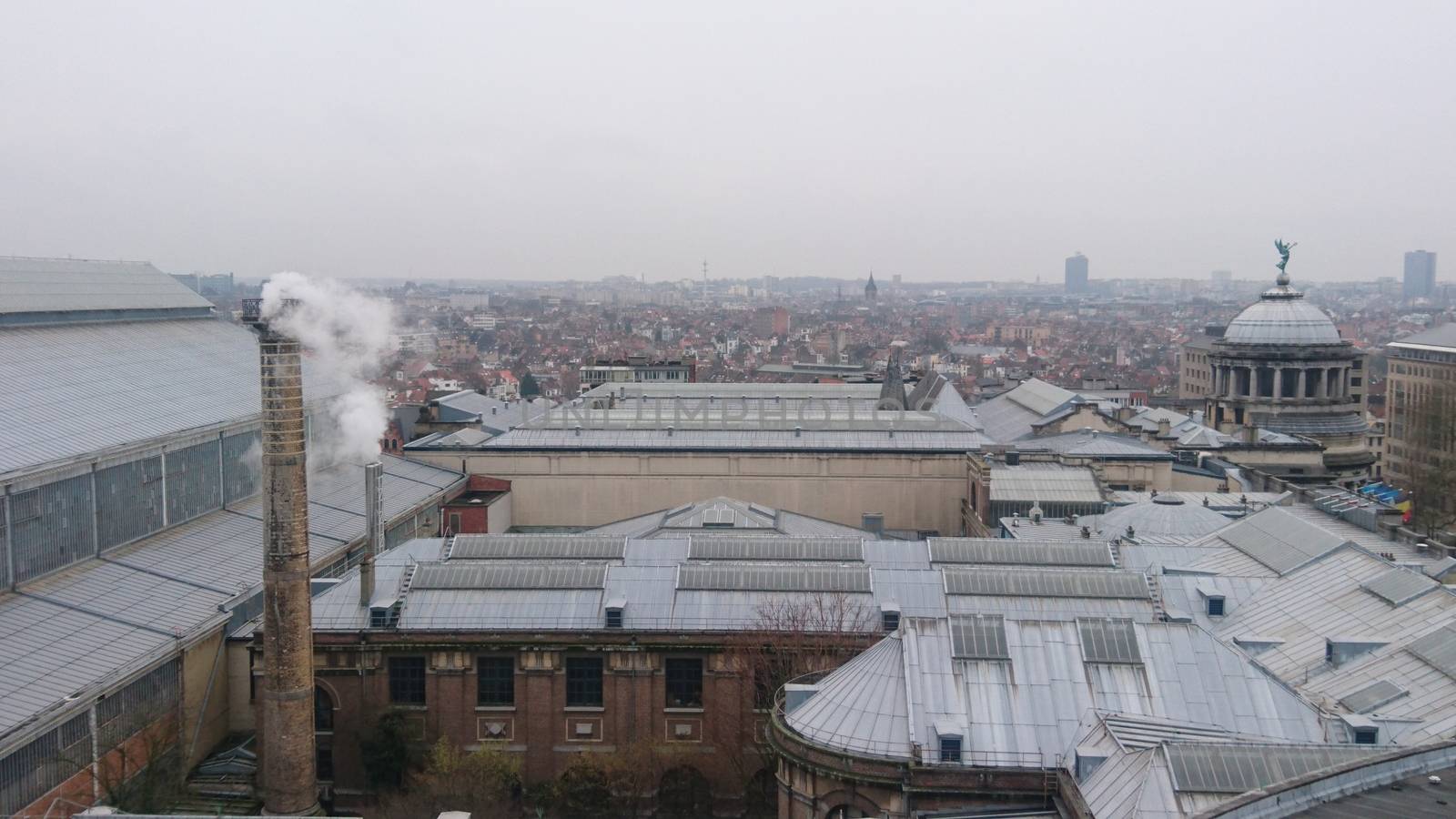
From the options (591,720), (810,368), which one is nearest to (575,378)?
(810,368)

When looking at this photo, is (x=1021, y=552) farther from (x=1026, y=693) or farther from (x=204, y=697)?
(x=204, y=697)

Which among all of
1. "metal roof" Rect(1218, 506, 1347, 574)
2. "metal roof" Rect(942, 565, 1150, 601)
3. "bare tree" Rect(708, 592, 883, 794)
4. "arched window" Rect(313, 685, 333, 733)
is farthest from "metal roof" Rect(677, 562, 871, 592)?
"metal roof" Rect(1218, 506, 1347, 574)

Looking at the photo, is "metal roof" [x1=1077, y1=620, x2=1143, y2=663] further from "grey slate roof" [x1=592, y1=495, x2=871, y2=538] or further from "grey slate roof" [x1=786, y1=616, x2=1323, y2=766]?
"grey slate roof" [x1=592, y1=495, x2=871, y2=538]

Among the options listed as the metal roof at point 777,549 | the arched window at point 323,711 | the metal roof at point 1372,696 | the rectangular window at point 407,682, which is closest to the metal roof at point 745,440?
the metal roof at point 777,549

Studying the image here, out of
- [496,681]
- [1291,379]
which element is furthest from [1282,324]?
[496,681]

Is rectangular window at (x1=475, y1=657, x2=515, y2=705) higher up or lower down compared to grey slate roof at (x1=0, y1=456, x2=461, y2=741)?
lower down

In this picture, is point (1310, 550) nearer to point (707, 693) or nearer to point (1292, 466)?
point (707, 693)

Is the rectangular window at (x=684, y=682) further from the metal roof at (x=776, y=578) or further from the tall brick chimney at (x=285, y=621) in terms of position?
the tall brick chimney at (x=285, y=621)
